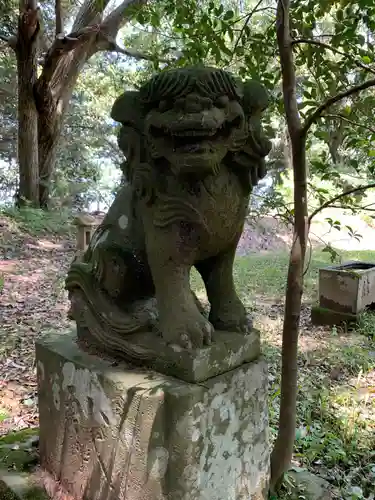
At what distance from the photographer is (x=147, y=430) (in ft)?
4.38

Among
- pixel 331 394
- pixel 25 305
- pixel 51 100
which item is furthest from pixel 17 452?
pixel 51 100

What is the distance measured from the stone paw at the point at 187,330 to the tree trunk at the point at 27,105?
599cm

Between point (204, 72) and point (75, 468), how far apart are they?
4.53 ft

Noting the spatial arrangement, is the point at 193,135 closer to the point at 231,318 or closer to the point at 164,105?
the point at 164,105

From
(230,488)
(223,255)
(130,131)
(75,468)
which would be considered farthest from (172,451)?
(130,131)

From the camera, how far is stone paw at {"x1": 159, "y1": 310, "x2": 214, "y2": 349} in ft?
4.45

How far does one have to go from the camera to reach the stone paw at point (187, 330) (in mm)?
1355

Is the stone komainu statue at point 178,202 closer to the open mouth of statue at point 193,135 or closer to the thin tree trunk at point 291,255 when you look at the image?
the open mouth of statue at point 193,135

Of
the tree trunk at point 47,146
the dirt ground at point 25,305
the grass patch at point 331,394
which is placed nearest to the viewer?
the grass patch at point 331,394

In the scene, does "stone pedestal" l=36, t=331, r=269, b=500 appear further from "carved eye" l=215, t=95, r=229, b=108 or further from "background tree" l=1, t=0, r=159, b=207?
"background tree" l=1, t=0, r=159, b=207

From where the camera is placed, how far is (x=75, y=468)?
159cm

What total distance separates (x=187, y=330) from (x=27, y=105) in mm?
6627

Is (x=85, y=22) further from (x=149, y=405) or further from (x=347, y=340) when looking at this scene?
(x=149, y=405)

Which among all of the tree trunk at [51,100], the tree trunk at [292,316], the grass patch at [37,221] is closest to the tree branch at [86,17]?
the tree trunk at [51,100]
